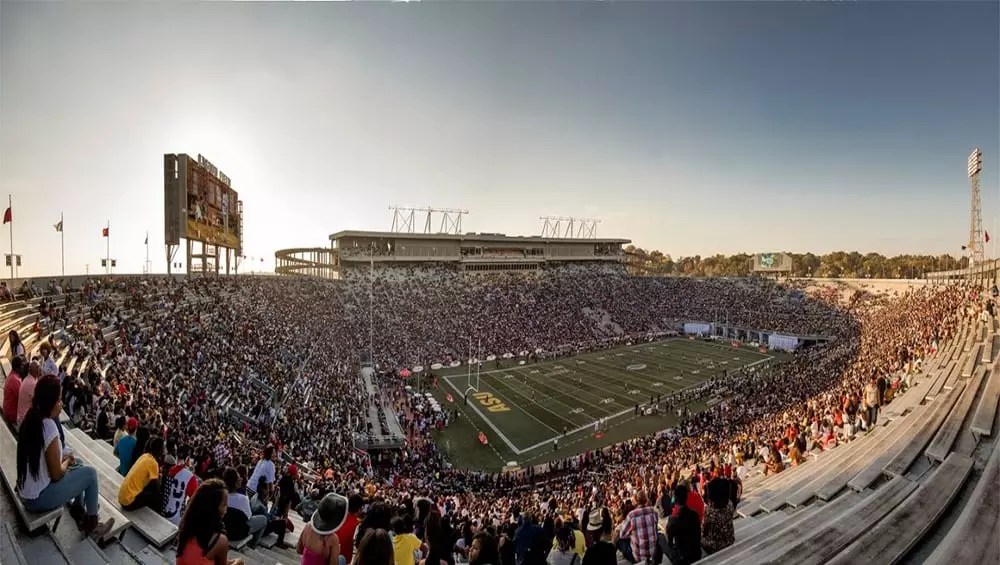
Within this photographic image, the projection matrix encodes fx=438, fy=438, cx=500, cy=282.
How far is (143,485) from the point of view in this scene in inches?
196

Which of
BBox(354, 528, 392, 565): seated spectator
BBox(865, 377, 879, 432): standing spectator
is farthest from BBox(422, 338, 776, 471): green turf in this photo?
BBox(354, 528, 392, 565): seated spectator

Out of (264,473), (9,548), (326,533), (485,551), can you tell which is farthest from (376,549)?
(264,473)

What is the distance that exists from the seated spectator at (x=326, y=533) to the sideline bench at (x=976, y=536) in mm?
4887

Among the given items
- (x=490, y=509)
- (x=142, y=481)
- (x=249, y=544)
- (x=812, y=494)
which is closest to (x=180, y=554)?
(x=142, y=481)

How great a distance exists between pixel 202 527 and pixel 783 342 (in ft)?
187

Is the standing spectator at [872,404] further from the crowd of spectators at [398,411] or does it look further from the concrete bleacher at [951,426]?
the concrete bleacher at [951,426]

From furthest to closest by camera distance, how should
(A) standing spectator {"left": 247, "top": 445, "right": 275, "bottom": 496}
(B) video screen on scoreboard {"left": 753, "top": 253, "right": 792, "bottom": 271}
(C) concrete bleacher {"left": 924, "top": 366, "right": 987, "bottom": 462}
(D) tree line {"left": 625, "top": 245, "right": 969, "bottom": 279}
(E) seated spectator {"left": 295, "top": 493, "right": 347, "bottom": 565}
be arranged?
1. (D) tree line {"left": 625, "top": 245, "right": 969, "bottom": 279}
2. (B) video screen on scoreboard {"left": 753, "top": 253, "right": 792, "bottom": 271}
3. (C) concrete bleacher {"left": 924, "top": 366, "right": 987, "bottom": 462}
4. (A) standing spectator {"left": 247, "top": 445, "right": 275, "bottom": 496}
5. (E) seated spectator {"left": 295, "top": 493, "right": 347, "bottom": 565}

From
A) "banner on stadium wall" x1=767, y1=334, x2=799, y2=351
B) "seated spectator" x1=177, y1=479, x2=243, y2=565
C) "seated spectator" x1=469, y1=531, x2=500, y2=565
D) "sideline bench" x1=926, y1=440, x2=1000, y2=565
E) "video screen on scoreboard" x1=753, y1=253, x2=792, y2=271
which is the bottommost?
"banner on stadium wall" x1=767, y1=334, x2=799, y2=351

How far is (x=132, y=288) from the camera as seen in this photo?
942 inches

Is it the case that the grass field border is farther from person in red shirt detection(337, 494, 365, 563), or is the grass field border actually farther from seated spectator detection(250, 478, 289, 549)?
person in red shirt detection(337, 494, 365, 563)

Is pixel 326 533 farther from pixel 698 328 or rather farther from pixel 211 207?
pixel 698 328

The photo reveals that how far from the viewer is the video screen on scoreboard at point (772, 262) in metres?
81.1

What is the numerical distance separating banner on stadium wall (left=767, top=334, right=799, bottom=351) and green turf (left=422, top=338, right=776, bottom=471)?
4.36 metres

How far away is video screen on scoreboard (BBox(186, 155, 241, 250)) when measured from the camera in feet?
90.2
